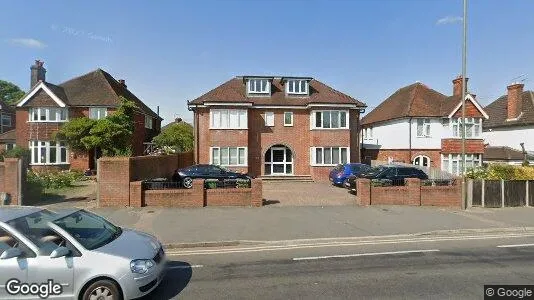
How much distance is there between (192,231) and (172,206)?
382 cm

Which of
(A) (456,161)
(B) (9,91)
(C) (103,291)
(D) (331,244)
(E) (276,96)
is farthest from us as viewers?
(B) (9,91)

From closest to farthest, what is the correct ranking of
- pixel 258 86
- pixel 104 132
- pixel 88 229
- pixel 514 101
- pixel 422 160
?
pixel 88 229 < pixel 104 132 < pixel 258 86 < pixel 422 160 < pixel 514 101

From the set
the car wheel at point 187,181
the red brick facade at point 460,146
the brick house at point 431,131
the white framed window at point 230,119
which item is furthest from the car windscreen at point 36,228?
the red brick facade at point 460,146

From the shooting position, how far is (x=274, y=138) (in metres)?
25.7

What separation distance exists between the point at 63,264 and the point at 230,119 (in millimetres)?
20283

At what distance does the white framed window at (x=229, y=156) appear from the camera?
80.6 ft

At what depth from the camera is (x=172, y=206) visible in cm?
1316

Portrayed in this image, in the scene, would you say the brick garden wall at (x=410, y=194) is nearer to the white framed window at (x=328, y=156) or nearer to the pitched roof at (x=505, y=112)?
the white framed window at (x=328, y=156)

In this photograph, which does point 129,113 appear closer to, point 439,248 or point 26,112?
point 26,112

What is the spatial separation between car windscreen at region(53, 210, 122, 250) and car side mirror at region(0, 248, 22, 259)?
664 millimetres

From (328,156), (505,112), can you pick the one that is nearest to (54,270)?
(328,156)

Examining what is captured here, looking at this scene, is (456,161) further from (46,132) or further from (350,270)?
(46,132)

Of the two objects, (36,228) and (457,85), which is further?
(457,85)

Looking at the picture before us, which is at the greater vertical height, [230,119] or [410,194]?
[230,119]
